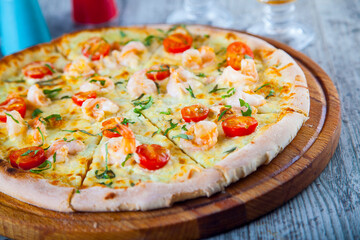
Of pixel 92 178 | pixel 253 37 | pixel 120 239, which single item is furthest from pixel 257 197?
pixel 253 37

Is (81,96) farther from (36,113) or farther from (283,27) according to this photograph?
(283,27)

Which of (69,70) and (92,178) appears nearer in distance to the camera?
(92,178)

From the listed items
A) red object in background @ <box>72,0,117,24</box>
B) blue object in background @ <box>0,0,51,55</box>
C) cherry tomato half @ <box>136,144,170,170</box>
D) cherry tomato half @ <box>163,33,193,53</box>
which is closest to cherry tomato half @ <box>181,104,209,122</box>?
cherry tomato half @ <box>136,144,170,170</box>

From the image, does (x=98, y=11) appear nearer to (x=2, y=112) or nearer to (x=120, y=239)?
(x=2, y=112)

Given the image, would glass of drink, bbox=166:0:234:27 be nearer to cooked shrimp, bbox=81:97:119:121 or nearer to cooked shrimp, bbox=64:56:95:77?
cooked shrimp, bbox=64:56:95:77

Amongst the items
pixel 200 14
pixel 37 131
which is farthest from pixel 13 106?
pixel 200 14

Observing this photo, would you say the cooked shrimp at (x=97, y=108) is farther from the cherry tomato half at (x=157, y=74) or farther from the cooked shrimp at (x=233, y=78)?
the cooked shrimp at (x=233, y=78)

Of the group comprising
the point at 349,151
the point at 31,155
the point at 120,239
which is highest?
the point at 31,155

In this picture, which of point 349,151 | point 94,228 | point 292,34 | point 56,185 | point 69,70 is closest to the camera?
point 94,228

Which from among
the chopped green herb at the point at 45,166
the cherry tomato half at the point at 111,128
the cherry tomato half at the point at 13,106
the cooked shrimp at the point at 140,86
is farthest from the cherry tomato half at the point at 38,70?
the chopped green herb at the point at 45,166
